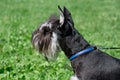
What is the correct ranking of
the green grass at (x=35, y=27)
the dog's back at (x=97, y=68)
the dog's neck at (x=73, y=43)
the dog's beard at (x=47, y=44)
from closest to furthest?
the dog's back at (x=97, y=68) < the dog's neck at (x=73, y=43) < the dog's beard at (x=47, y=44) < the green grass at (x=35, y=27)

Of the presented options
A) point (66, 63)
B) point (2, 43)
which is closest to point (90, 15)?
point (2, 43)

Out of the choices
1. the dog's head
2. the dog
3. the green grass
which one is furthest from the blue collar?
the green grass

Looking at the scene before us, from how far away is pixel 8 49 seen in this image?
1028 cm

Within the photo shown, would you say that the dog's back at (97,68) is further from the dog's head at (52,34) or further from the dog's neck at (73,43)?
the dog's head at (52,34)

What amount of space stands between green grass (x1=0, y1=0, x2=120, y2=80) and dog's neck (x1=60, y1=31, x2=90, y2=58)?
1.50 m

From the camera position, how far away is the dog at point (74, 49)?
6.56m

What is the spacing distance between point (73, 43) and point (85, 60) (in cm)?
38

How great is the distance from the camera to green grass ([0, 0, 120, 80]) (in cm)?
865

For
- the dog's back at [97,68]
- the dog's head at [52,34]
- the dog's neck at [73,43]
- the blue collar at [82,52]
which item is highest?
the dog's head at [52,34]

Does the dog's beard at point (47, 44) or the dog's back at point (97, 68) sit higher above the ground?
the dog's beard at point (47, 44)

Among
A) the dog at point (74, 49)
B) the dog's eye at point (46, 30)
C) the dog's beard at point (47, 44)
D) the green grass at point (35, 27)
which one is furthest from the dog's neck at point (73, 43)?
the green grass at point (35, 27)

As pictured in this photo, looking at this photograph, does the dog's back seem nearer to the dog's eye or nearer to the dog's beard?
the dog's beard

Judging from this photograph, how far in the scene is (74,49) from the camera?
681 centimetres

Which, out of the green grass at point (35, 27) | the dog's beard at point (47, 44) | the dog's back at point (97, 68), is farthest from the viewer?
the green grass at point (35, 27)
